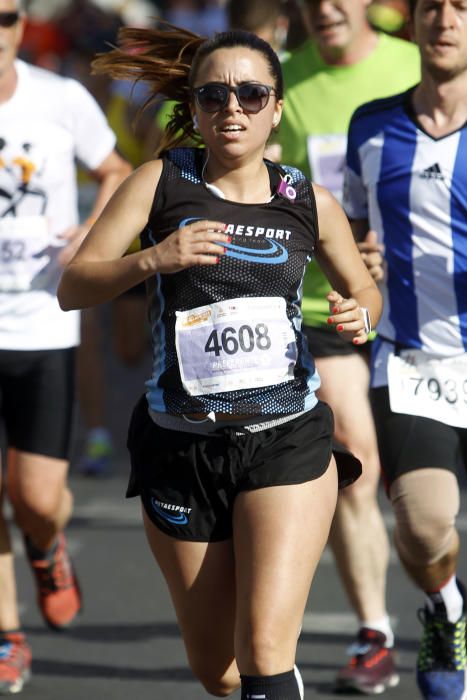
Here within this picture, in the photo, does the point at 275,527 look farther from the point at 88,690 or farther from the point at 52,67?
the point at 52,67

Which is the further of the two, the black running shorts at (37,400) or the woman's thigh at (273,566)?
the black running shorts at (37,400)

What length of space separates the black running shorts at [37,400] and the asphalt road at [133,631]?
2.57ft

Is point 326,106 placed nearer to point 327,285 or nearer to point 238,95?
point 327,285

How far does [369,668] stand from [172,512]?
1604 millimetres

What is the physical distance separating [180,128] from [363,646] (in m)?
2.02

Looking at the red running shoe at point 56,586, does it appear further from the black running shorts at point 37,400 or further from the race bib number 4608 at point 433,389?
the race bib number 4608 at point 433,389

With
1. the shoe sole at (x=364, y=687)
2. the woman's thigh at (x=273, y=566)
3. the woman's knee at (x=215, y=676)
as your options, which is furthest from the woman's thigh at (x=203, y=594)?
the shoe sole at (x=364, y=687)

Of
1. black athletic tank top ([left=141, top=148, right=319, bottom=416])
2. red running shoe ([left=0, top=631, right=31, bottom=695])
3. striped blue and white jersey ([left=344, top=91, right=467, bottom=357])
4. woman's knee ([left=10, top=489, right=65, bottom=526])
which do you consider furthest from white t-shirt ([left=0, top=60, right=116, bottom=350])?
black athletic tank top ([left=141, top=148, right=319, bottom=416])

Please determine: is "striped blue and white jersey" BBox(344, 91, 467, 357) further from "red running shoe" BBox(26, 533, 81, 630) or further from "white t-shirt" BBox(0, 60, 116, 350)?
"red running shoe" BBox(26, 533, 81, 630)

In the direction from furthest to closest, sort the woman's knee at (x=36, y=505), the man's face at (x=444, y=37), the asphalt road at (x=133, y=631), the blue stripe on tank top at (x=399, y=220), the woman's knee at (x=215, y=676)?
the woman's knee at (x=36, y=505)
the asphalt road at (x=133, y=631)
the blue stripe on tank top at (x=399, y=220)
the man's face at (x=444, y=37)
the woman's knee at (x=215, y=676)

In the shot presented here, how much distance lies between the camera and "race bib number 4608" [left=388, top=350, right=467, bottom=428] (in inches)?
190

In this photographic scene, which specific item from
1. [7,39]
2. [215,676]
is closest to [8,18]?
[7,39]

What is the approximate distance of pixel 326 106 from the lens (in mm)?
5965

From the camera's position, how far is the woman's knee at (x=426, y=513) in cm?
465
